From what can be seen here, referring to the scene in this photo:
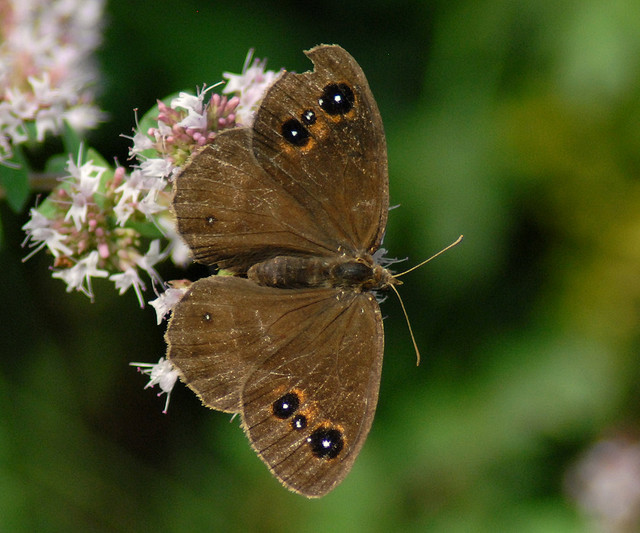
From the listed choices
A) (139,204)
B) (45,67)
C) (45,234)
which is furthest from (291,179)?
(45,67)

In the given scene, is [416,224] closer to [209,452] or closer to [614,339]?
[614,339]

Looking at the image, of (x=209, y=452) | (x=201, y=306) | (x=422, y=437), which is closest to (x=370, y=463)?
(x=422, y=437)

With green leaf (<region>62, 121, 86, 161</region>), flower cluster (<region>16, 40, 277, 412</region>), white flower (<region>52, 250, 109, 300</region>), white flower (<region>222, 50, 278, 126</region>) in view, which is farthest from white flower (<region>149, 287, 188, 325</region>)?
green leaf (<region>62, 121, 86, 161</region>)

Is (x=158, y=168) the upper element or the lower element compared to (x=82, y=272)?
upper

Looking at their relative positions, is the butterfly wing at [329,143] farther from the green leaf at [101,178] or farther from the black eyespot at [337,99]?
the green leaf at [101,178]

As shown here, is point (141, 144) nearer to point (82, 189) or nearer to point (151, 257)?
point (82, 189)
